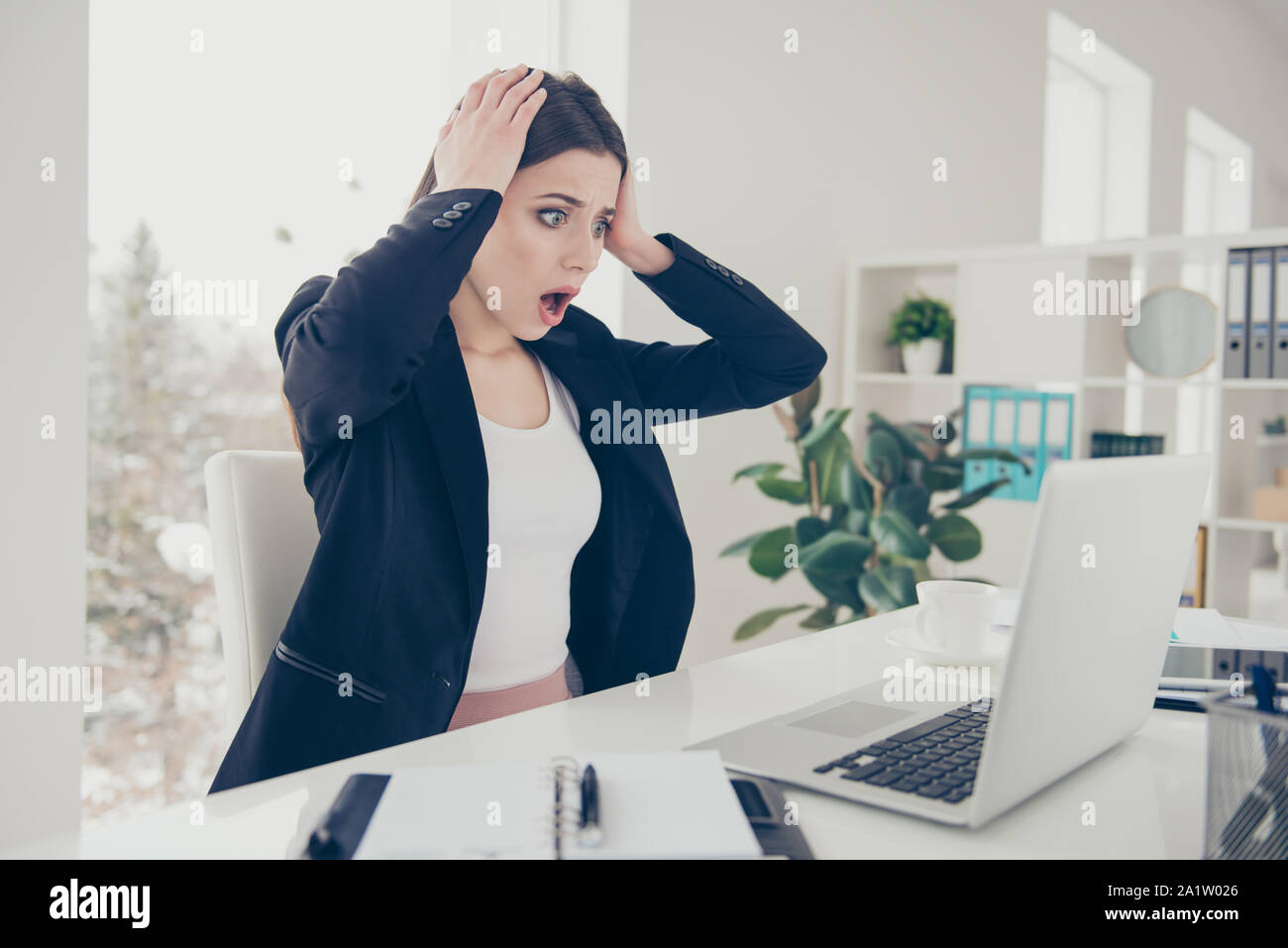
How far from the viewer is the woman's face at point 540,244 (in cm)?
137

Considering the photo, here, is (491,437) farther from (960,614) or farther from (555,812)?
(555,812)

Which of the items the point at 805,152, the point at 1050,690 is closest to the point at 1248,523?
the point at 805,152

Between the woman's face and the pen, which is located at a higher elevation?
the woman's face

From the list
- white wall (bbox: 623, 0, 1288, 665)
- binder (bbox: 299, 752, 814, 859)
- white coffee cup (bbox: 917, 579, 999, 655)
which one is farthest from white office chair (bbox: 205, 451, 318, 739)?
white wall (bbox: 623, 0, 1288, 665)

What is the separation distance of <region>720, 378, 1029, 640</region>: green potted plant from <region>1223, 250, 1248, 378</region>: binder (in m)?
0.65

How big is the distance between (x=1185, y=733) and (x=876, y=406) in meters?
2.44

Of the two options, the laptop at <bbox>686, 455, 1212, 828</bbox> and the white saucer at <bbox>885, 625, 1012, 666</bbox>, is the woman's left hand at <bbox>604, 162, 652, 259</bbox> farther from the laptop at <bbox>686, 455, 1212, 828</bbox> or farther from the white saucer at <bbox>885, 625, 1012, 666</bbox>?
the laptop at <bbox>686, 455, 1212, 828</bbox>

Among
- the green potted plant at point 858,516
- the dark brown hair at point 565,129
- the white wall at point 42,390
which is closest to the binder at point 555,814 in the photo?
the dark brown hair at point 565,129

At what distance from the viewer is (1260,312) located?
261 centimetres

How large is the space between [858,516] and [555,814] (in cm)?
→ 199

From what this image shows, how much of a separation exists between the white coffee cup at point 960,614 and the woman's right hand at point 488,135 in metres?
0.70

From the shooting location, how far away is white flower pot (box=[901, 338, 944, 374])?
3164 mm

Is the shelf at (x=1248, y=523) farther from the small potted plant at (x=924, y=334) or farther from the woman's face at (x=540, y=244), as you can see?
the woman's face at (x=540, y=244)
